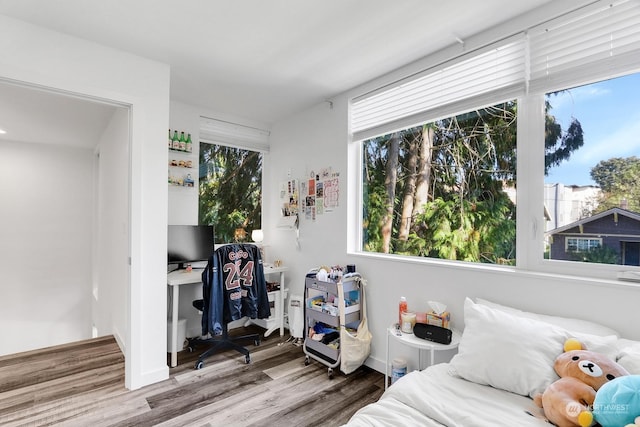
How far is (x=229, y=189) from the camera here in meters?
3.94

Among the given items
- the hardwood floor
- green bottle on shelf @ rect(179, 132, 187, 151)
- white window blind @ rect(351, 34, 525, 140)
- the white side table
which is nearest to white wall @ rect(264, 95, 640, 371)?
the white side table

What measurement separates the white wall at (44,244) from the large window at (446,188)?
4.51 m

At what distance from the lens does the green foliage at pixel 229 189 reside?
374cm

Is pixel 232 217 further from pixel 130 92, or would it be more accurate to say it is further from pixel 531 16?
pixel 531 16

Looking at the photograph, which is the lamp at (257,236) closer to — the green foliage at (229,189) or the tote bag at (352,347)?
the green foliage at (229,189)

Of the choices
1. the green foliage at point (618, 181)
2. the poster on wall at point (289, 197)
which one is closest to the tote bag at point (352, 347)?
the poster on wall at point (289, 197)

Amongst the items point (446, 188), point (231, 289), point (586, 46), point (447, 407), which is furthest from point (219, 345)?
point (586, 46)

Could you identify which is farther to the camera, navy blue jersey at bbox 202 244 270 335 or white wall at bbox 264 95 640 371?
navy blue jersey at bbox 202 244 270 335

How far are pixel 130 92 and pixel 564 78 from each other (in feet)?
9.67

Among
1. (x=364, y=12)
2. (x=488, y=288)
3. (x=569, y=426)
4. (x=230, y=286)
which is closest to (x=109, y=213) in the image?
(x=230, y=286)

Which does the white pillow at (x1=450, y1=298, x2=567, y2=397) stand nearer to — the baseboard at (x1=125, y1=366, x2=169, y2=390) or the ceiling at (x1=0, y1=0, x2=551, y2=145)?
the ceiling at (x1=0, y1=0, x2=551, y2=145)

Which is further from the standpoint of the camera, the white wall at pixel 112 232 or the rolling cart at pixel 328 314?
the white wall at pixel 112 232

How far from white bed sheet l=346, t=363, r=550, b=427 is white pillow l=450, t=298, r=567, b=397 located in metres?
0.06

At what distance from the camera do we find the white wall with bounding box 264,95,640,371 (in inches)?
63.6
